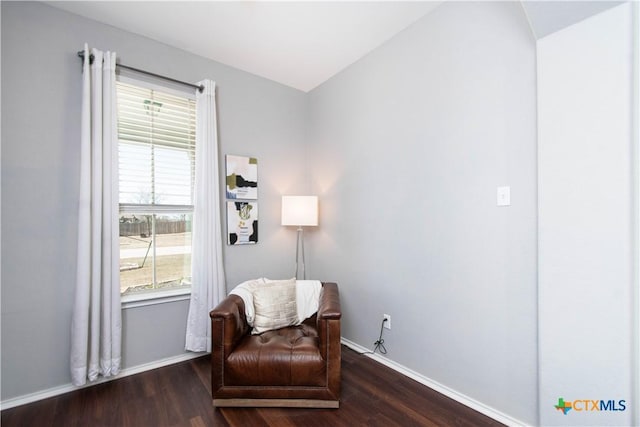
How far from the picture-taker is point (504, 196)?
181 centimetres

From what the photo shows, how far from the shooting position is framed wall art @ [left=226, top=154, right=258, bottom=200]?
2.94 metres

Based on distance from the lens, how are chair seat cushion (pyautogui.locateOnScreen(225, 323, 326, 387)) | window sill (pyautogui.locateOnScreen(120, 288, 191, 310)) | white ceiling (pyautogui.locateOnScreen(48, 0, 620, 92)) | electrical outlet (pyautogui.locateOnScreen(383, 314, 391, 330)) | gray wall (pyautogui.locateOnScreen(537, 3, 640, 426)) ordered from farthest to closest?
electrical outlet (pyautogui.locateOnScreen(383, 314, 391, 330)) < window sill (pyautogui.locateOnScreen(120, 288, 191, 310)) < white ceiling (pyautogui.locateOnScreen(48, 0, 620, 92)) < chair seat cushion (pyautogui.locateOnScreen(225, 323, 326, 387)) < gray wall (pyautogui.locateOnScreen(537, 3, 640, 426))

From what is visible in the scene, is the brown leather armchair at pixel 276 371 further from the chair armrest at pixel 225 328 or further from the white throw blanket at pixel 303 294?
the white throw blanket at pixel 303 294

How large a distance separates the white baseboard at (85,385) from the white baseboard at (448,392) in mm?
1612

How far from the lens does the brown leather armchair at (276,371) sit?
191 centimetres

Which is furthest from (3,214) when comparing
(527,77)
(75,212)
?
(527,77)

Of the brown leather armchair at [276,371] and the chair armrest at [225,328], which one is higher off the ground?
the chair armrest at [225,328]

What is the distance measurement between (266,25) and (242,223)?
5.82ft

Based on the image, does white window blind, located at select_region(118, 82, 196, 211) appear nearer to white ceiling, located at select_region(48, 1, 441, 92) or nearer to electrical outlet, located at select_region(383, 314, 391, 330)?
white ceiling, located at select_region(48, 1, 441, 92)

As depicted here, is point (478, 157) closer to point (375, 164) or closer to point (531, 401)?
point (375, 164)

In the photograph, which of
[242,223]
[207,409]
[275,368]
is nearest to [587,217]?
[275,368]

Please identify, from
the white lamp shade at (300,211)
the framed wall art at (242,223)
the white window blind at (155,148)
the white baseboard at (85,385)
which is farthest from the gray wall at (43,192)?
the white lamp shade at (300,211)

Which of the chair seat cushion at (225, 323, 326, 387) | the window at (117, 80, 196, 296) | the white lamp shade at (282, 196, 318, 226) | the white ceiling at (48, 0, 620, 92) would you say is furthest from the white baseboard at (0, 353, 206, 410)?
the white ceiling at (48, 0, 620, 92)

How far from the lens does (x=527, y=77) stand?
1704 millimetres
